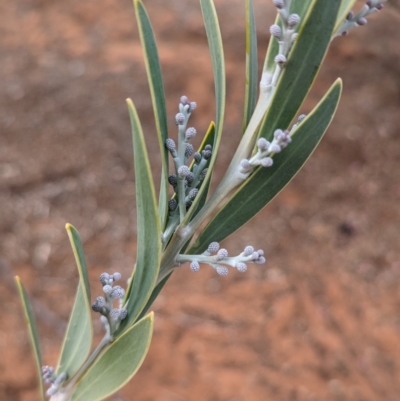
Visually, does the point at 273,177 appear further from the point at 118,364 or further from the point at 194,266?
the point at 118,364

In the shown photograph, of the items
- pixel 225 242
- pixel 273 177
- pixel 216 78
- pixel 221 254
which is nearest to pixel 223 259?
pixel 221 254

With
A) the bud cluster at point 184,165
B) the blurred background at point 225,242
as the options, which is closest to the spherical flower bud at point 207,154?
the bud cluster at point 184,165

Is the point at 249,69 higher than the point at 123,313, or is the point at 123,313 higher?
the point at 249,69

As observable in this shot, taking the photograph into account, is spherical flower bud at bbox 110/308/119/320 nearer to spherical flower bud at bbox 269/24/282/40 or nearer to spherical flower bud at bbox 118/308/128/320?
spherical flower bud at bbox 118/308/128/320

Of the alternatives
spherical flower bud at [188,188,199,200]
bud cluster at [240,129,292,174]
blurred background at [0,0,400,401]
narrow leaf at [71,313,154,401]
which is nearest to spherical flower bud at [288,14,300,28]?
bud cluster at [240,129,292,174]

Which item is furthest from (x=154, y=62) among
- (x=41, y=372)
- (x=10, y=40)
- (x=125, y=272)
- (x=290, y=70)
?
(x=10, y=40)

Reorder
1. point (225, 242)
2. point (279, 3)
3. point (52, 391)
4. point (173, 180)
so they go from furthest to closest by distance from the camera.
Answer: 1. point (225, 242)
2. point (52, 391)
3. point (173, 180)
4. point (279, 3)
